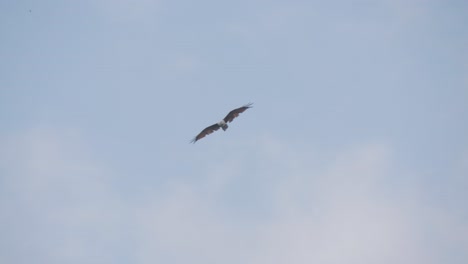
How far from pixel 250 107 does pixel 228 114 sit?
1931mm

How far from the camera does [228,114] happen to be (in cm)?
4400

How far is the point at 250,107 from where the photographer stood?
43.5 meters

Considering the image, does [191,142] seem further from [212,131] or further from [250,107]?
[250,107]

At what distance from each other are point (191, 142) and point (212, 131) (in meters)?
2.08

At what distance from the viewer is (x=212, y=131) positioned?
150 ft

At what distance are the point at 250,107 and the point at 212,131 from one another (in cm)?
433

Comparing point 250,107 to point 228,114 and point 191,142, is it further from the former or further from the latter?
point 191,142

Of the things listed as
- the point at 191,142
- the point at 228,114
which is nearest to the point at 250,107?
the point at 228,114

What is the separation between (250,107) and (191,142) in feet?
20.7

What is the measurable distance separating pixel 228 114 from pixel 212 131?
262 centimetres

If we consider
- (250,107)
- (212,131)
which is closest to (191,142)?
(212,131)
